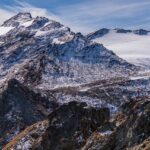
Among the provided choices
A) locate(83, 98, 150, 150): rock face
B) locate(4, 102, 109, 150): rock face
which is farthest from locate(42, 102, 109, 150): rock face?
locate(83, 98, 150, 150): rock face

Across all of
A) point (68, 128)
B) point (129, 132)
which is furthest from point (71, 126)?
point (129, 132)

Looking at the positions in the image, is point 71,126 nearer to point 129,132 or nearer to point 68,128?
point 68,128

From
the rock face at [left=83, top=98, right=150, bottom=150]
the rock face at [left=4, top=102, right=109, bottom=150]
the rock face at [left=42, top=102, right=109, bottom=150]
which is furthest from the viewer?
the rock face at [left=4, top=102, right=109, bottom=150]

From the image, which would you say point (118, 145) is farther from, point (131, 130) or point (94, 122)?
point (94, 122)

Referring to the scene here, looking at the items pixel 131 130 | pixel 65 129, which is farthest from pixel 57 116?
pixel 131 130

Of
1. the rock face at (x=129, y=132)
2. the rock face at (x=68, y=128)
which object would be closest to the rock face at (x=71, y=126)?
the rock face at (x=68, y=128)

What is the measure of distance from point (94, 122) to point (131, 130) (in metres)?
55.4

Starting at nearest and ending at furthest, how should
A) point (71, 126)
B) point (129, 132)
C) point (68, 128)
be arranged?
point (129, 132) → point (68, 128) → point (71, 126)

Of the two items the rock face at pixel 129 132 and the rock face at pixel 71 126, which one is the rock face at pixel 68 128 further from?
the rock face at pixel 129 132

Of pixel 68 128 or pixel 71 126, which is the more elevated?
pixel 71 126

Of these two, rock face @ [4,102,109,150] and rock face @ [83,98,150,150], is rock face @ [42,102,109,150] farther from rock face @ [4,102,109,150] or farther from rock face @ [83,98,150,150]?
rock face @ [83,98,150,150]

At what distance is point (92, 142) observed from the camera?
146 m

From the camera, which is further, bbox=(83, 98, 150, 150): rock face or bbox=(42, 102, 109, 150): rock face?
bbox=(42, 102, 109, 150): rock face

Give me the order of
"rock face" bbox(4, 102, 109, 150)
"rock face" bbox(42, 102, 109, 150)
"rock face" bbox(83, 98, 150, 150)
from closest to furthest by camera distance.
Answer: "rock face" bbox(83, 98, 150, 150)
"rock face" bbox(42, 102, 109, 150)
"rock face" bbox(4, 102, 109, 150)
